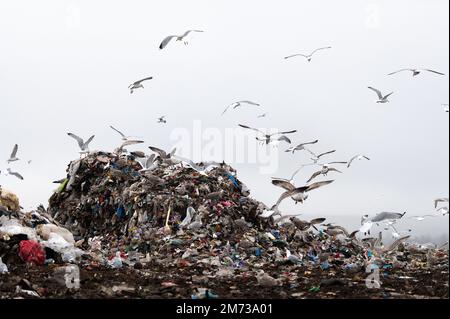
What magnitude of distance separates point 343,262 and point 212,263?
211 cm

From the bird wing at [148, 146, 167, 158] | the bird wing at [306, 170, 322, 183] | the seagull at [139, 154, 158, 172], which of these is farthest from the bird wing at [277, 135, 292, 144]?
the seagull at [139, 154, 158, 172]

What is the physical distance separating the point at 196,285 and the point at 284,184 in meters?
2.97

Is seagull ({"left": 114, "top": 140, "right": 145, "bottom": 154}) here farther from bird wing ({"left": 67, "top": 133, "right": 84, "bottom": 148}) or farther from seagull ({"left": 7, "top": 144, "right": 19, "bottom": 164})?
seagull ({"left": 7, "top": 144, "right": 19, "bottom": 164})

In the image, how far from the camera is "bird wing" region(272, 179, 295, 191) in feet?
27.1

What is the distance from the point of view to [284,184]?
839 cm

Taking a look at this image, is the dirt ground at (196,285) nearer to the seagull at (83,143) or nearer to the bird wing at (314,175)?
the bird wing at (314,175)

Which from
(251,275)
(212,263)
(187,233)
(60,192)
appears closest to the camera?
(251,275)

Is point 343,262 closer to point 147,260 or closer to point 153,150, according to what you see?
point 147,260

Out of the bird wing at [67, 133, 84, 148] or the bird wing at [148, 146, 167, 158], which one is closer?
the bird wing at [148, 146, 167, 158]

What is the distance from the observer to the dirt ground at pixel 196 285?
5.37 m

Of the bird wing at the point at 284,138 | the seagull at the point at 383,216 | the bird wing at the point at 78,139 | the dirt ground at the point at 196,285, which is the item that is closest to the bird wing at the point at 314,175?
the bird wing at the point at 284,138

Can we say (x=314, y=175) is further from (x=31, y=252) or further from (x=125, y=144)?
(x=31, y=252)

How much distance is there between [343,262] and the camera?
26.9 ft
